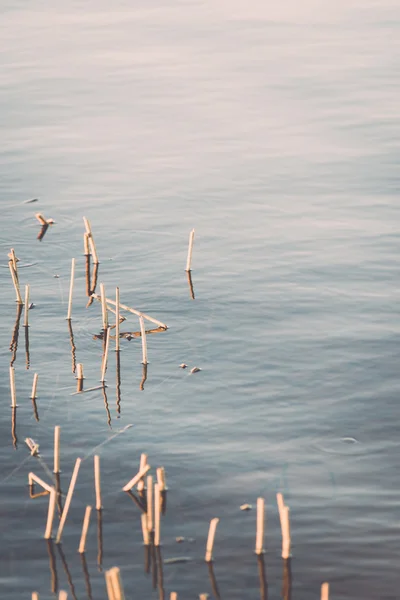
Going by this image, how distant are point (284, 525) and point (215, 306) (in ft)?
23.4

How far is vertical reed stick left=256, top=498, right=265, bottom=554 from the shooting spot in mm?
9391

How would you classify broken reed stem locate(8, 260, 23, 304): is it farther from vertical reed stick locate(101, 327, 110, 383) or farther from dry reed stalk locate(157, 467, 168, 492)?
dry reed stalk locate(157, 467, 168, 492)

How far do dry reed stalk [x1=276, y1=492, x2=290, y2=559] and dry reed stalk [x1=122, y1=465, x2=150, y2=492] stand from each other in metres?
1.60

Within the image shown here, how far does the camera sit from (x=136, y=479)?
11148 millimetres

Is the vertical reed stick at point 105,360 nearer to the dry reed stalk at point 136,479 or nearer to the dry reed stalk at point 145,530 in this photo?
the dry reed stalk at point 136,479

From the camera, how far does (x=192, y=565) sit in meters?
10.4

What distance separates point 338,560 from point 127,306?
6686 millimetres

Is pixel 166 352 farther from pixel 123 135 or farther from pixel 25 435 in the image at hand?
pixel 123 135

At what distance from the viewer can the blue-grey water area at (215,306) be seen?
1079cm

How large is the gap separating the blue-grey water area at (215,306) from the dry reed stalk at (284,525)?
0.80 ft

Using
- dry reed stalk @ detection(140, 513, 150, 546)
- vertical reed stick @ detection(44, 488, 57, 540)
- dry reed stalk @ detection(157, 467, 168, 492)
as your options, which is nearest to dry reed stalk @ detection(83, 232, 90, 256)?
dry reed stalk @ detection(157, 467, 168, 492)

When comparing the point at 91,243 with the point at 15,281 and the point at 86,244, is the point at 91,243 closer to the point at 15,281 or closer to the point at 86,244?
the point at 86,244

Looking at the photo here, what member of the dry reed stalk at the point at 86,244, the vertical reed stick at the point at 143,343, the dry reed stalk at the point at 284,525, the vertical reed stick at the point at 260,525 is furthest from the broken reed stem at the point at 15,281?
the dry reed stalk at the point at 284,525

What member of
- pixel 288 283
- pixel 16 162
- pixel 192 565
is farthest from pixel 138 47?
pixel 192 565
